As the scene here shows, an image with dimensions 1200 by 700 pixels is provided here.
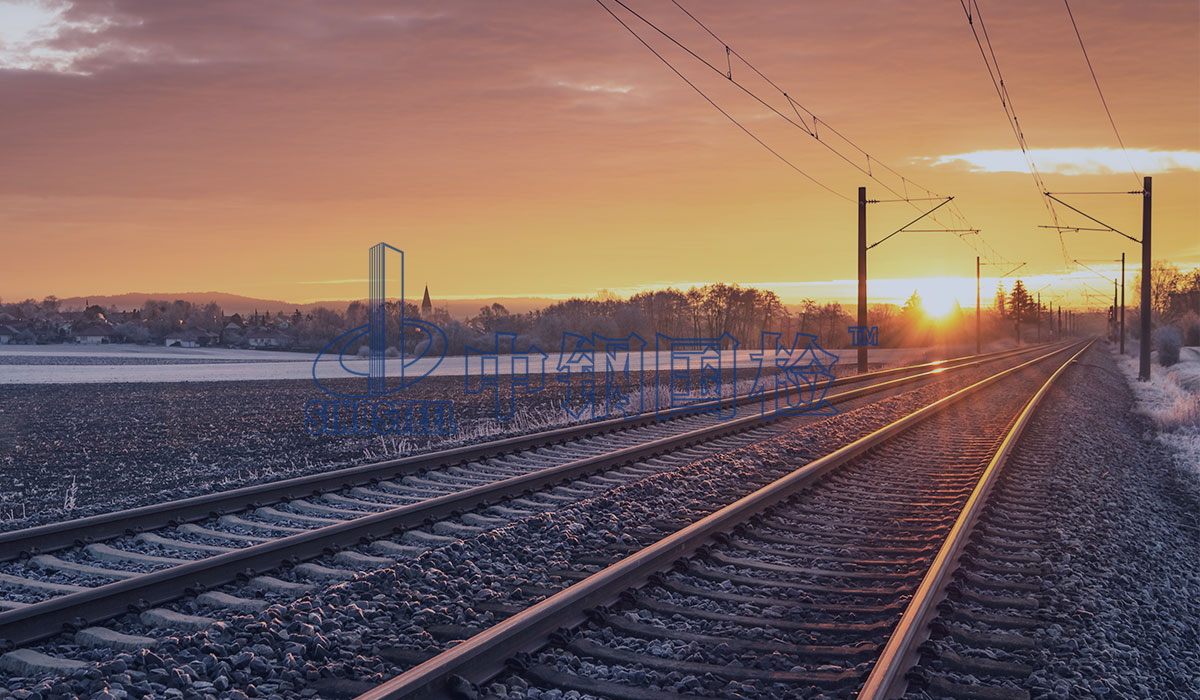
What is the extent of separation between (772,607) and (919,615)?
40.1 inches

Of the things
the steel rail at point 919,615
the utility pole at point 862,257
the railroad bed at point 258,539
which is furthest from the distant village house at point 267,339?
the steel rail at point 919,615

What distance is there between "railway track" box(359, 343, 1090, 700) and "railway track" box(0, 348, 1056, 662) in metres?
1.84

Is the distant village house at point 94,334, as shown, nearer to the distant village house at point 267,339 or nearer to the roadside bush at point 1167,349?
the distant village house at point 267,339

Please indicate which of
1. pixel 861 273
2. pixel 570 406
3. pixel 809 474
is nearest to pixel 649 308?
pixel 861 273

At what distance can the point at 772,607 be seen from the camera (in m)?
6.33

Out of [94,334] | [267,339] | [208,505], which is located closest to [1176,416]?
[208,505]

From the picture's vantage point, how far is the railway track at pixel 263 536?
599 cm

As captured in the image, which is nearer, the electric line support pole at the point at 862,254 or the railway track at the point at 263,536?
the railway track at the point at 263,536

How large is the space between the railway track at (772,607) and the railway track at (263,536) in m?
1.84

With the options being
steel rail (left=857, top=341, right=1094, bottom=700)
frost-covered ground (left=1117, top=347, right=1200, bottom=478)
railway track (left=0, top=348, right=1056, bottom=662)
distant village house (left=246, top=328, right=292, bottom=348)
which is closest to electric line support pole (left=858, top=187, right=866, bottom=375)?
frost-covered ground (left=1117, top=347, right=1200, bottom=478)

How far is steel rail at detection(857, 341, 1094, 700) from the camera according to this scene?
15.3 feet

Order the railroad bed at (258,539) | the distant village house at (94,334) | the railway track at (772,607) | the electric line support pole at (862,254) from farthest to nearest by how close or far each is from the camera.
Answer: the distant village house at (94,334)
the electric line support pole at (862,254)
the railroad bed at (258,539)
the railway track at (772,607)

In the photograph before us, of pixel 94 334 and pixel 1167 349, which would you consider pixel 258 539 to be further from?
pixel 94 334

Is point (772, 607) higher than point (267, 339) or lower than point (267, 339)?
higher
